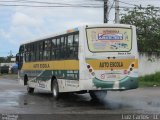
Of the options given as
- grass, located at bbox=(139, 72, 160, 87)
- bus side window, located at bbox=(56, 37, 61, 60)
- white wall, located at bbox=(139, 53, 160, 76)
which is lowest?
grass, located at bbox=(139, 72, 160, 87)

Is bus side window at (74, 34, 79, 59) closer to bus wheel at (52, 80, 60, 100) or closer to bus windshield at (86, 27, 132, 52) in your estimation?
bus windshield at (86, 27, 132, 52)

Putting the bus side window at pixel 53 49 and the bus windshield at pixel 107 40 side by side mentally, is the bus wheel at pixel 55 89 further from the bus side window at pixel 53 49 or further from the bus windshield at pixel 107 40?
the bus windshield at pixel 107 40

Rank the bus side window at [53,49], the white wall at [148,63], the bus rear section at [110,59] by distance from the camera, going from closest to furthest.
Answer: the bus rear section at [110,59]
the bus side window at [53,49]
the white wall at [148,63]

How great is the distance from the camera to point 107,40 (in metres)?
18.6

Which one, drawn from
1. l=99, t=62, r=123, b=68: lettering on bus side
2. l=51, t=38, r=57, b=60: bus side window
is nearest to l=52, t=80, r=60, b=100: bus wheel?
l=51, t=38, r=57, b=60: bus side window

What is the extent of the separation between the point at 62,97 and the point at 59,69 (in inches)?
92.7

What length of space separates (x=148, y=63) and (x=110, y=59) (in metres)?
21.2

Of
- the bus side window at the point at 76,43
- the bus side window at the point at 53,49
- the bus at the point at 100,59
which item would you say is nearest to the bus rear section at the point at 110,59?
the bus at the point at 100,59

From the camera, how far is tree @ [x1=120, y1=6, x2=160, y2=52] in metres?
44.3

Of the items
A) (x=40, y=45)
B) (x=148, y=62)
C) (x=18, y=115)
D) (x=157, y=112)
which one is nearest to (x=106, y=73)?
(x=157, y=112)

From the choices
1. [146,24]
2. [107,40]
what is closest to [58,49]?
[107,40]

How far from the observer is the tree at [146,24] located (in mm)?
44281

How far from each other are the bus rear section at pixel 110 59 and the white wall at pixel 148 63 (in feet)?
66.4

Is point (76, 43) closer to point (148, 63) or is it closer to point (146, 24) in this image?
point (148, 63)
